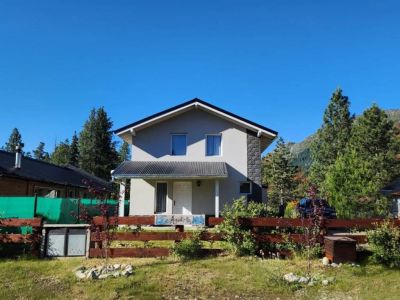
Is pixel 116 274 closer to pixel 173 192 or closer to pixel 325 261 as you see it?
pixel 325 261

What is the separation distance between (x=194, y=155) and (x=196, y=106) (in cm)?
284

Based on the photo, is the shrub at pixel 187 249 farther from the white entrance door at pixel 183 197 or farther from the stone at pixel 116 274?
the white entrance door at pixel 183 197

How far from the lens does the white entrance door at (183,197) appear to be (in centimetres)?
2235

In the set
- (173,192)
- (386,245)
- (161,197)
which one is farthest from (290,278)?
(161,197)

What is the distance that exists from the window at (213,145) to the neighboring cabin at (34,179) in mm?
6251

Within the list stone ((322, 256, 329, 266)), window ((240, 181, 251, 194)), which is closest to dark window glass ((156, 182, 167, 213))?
window ((240, 181, 251, 194))

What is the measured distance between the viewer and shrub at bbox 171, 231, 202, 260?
988cm

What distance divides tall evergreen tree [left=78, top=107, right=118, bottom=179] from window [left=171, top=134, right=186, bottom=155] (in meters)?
34.4

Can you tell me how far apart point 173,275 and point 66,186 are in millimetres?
24205

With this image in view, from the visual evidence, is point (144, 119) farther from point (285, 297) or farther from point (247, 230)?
point (285, 297)

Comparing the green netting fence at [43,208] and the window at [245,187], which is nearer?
the green netting fence at [43,208]

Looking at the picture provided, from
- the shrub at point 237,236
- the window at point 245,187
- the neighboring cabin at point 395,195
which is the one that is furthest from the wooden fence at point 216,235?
the neighboring cabin at point 395,195

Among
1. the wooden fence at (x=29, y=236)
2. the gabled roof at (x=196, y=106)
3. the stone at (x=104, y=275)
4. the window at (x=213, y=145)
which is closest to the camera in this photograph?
the stone at (x=104, y=275)

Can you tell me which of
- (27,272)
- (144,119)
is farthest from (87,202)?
(27,272)
